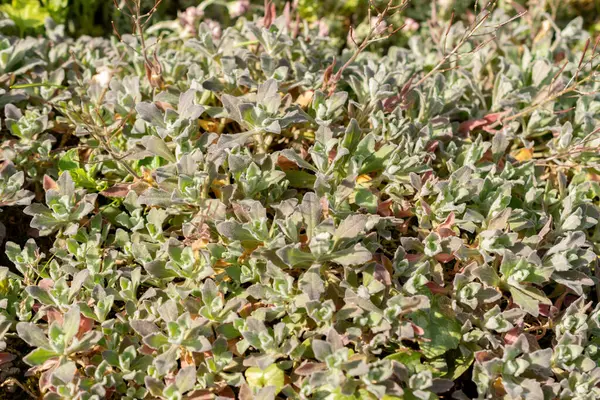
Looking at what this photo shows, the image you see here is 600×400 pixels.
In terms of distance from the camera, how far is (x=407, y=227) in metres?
2.84

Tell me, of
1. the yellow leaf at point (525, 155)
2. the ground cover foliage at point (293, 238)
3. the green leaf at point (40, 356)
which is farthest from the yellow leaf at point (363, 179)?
the green leaf at point (40, 356)

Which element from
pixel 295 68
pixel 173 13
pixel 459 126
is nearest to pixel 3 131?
pixel 295 68

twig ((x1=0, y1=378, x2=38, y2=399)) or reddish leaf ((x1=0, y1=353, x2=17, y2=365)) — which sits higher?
reddish leaf ((x1=0, y1=353, x2=17, y2=365))

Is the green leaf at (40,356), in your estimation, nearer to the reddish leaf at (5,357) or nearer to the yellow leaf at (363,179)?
the reddish leaf at (5,357)

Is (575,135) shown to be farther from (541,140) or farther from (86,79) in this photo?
(86,79)

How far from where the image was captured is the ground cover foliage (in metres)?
2.28

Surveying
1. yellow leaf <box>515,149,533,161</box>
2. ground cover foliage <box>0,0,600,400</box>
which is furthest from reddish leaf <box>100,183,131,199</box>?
yellow leaf <box>515,149,533,161</box>

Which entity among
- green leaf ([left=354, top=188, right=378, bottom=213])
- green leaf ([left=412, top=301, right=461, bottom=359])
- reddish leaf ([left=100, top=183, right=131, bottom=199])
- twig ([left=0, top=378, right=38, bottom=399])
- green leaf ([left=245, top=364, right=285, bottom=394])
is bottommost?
twig ([left=0, top=378, right=38, bottom=399])

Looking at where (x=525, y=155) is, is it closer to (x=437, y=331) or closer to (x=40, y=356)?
(x=437, y=331)

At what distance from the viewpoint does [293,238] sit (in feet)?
7.93

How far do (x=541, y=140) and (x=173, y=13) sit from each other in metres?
3.21

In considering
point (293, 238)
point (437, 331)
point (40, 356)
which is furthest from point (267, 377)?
point (40, 356)

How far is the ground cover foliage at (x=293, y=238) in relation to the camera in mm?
2277

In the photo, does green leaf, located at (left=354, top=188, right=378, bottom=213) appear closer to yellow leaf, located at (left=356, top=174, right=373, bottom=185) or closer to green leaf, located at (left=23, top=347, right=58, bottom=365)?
yellow leaf, located at (left=356, top=174, right=373, bottom=185)
